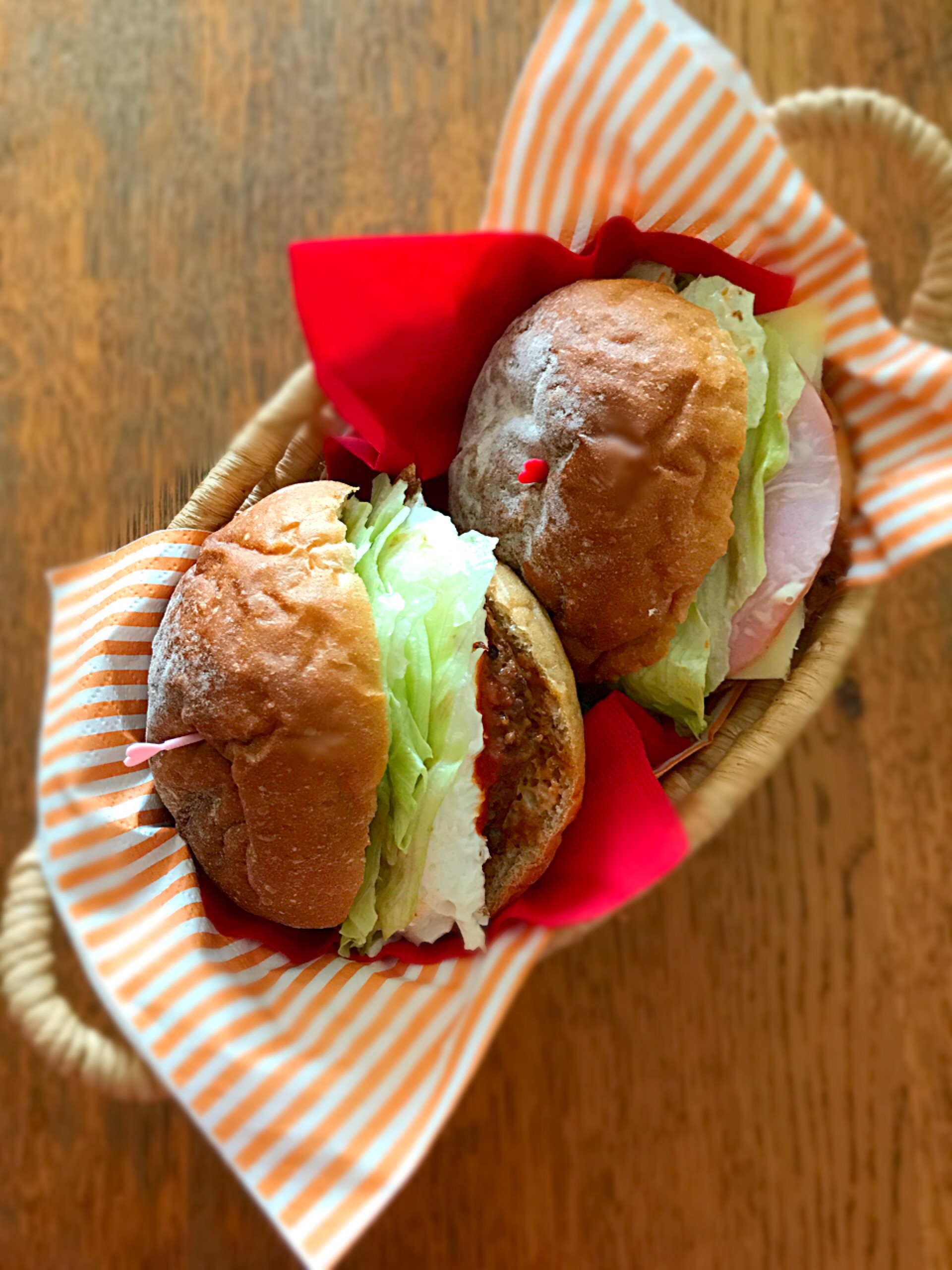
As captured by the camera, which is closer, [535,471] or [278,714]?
[278,714]

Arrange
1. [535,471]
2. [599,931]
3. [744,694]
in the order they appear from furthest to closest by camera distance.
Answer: [599,931], [744,694], [535,471]

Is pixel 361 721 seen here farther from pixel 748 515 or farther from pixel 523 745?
pixel 748 515

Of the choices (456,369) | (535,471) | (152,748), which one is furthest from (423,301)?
(152,748)

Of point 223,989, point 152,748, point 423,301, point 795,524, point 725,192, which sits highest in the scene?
point 725,192

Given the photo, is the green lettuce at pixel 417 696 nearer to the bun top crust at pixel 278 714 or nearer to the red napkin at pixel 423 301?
the bun top crust at pixel 278 714

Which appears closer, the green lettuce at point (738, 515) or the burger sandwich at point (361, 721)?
the burger sandwich at point (361, 721)

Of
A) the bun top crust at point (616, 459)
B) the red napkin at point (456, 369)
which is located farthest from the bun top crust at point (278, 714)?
the bun top crust at point (616, 459)
